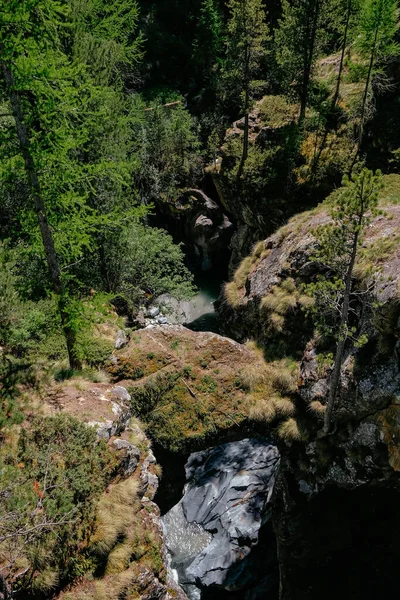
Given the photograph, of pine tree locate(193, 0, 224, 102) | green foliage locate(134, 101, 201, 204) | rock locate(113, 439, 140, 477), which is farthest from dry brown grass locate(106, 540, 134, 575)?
pine tree locate(193, 0, 224, 102)

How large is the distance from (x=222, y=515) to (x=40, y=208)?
42.9 ft

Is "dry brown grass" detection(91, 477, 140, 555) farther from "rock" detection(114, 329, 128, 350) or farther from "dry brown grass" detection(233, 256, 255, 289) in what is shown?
"dry brown grass" detection(233, 256, 255, 289)

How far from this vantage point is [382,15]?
17.6m

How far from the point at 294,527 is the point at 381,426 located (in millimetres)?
5117

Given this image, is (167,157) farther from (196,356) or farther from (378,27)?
(196,356)

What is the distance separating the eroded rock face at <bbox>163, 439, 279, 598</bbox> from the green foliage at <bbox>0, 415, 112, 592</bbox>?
808cm

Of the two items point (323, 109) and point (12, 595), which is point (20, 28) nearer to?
point (12, 595)

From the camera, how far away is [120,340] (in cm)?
1460

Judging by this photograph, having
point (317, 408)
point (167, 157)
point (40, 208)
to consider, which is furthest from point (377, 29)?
point (167, 157)

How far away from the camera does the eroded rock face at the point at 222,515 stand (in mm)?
14125

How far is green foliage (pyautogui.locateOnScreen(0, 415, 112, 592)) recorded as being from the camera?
23.3 feet

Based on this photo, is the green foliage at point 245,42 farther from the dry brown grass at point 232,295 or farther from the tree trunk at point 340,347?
the tree trunk at point 340,347

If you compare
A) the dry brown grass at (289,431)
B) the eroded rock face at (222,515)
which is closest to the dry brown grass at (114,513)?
the dry brown grass at (289,431)

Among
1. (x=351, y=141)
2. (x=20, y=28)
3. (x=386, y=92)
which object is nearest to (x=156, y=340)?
(x=20, y=28)
